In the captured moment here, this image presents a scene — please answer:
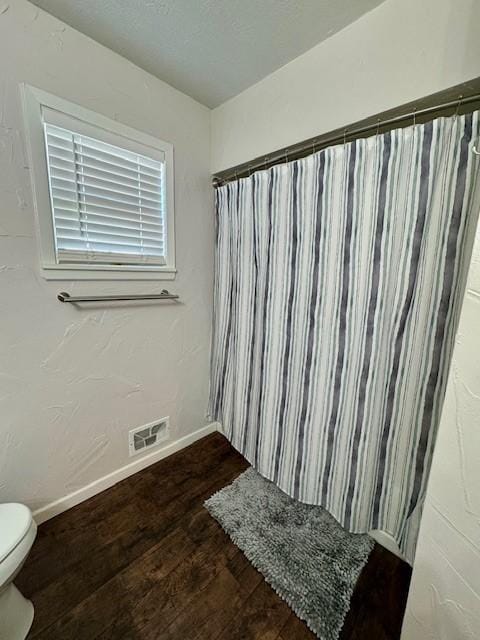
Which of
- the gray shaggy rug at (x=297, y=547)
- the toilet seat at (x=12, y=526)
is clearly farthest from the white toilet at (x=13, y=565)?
the gray shaggy rug at (x=297, y=547)

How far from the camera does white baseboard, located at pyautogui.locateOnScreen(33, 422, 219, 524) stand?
1306 mm

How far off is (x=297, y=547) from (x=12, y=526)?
1.17 m


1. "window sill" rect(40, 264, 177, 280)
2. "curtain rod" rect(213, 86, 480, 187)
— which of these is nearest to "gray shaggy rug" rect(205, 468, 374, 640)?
"window sill" rect(40, 264, 177, 280)

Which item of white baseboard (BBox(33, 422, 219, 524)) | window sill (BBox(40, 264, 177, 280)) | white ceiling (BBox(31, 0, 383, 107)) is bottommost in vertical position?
white baseboard (BBox(33, 422, 219, 524))

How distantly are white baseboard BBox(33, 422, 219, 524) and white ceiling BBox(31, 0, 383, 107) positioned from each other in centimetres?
218

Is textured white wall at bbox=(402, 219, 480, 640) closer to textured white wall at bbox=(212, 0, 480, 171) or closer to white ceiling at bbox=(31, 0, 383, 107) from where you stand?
textured white wall at bbox=(212, 0, 480, 171)

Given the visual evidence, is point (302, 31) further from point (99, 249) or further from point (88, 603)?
point (88, 603)

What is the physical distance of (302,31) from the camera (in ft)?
3.49

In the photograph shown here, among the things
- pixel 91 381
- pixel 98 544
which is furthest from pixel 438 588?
pixel 91 381

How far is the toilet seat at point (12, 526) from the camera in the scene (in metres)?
0.85

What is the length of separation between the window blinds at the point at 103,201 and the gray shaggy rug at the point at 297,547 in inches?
57.2

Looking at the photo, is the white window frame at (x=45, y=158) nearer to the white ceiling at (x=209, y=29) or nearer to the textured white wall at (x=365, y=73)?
the white ceiling at (x=209, y=29)

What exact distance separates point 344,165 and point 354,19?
1.80ft

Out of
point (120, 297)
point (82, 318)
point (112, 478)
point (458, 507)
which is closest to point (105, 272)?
point (120, 297)
